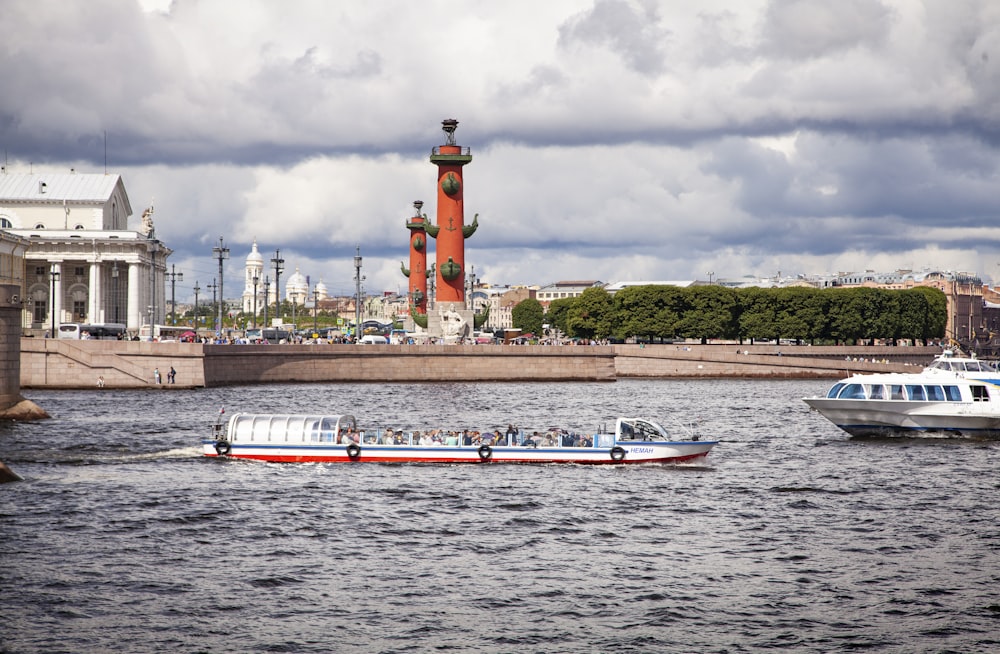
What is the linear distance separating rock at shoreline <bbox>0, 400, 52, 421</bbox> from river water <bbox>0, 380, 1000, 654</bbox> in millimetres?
3147

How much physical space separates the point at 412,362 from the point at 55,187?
45.6 metres

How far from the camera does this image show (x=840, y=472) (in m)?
39.4

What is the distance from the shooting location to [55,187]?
11131cm

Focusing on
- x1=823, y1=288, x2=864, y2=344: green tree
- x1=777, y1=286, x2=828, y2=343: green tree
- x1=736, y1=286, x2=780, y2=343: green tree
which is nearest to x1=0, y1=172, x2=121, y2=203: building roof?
x1=736, y1=286, x2=780, y2=343: green tree

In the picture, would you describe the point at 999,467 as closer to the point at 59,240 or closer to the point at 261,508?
the point at 261,508

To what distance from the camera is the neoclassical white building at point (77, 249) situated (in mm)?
102562

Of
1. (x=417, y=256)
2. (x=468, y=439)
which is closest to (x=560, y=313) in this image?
(x=417, y=256)

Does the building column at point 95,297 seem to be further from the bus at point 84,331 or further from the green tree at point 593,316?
the green tree at point 593,316

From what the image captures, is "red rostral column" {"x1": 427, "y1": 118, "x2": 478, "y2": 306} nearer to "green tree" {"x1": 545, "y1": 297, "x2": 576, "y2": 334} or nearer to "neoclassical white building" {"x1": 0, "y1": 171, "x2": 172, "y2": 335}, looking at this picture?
"neoclassical white building" {"x1": 0, "y1": 171, "x2": 172, "y2": 335}

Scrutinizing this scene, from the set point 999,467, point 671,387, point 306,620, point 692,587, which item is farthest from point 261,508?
point 671,387

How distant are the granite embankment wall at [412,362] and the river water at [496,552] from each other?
2536 centimetres

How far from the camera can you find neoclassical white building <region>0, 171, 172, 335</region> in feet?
336

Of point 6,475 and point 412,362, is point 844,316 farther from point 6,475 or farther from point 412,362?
point 6,475

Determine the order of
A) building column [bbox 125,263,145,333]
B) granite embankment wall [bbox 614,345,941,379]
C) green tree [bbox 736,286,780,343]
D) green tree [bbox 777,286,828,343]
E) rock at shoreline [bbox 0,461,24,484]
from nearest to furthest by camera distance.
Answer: rock at shoreline [bbox 0,461,24,484], granite embankment wall [bbox 614,345,941,379], building column [bbox 125,263,145,333], green tree [bbox 736,286,780,343], green tree [bbox 777,286,828,343]
